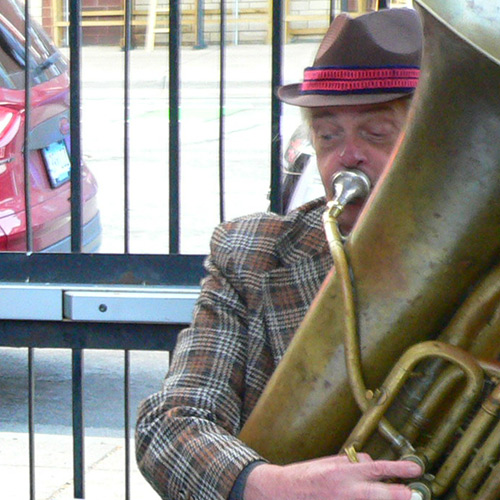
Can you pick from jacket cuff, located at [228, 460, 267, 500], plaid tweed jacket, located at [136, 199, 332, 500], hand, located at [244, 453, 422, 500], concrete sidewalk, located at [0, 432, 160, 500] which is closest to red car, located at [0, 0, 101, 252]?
concrete sidewalk, located at [0, 432, 160, 500]

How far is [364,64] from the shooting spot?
5.42 feet

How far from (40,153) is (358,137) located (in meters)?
1.71

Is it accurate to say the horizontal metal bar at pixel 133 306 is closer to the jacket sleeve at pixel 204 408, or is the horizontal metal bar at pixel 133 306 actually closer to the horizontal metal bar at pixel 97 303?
the horizontal metal bar at pixel 97 303

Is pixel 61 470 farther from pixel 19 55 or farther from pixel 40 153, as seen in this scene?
pixel 19 55

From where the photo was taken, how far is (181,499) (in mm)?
1572

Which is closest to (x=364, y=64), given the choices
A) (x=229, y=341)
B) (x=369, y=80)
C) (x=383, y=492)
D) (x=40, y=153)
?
(x=369, y=80)

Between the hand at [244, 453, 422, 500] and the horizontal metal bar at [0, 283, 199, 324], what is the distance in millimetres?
969

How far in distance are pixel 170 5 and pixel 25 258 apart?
2.28 feet

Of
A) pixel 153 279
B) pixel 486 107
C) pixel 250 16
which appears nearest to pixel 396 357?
pixel 486 107

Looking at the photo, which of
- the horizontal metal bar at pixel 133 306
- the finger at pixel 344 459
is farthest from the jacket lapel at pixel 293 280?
the horizontal metal bar at pixel 133 306

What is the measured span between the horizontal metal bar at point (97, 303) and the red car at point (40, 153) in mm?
537

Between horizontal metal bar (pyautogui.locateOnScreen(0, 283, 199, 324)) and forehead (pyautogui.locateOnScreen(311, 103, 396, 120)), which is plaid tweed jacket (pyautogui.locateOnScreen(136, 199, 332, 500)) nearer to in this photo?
forehead (pyautogui.locateOnScreen(311, 103, 396, 120))

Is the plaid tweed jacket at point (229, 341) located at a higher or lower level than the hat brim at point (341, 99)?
lower

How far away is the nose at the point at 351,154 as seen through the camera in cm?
164
